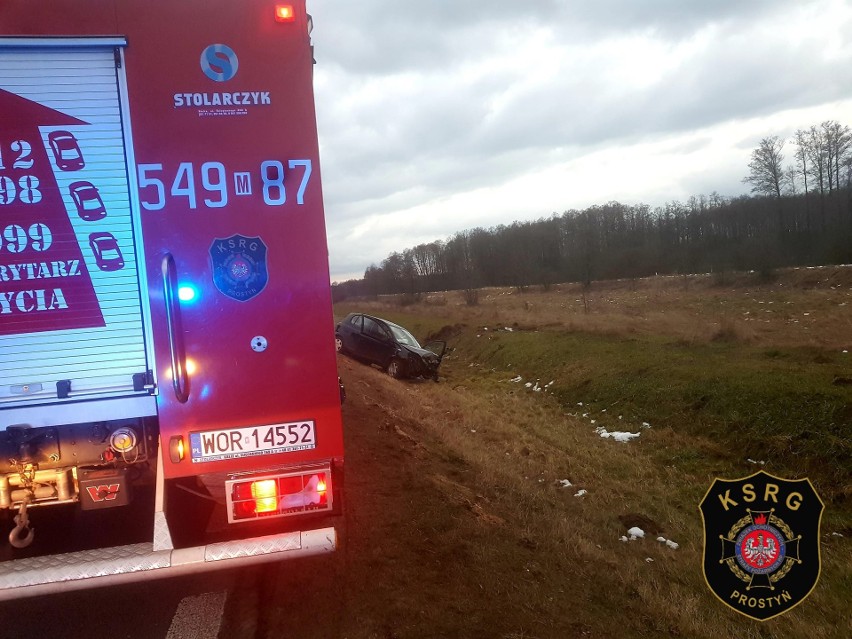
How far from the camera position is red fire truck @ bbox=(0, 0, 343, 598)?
3086 millimetres

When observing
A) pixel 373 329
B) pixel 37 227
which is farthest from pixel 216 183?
pixel 373 329

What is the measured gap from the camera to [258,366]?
3.30 m

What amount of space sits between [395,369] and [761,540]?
47.5 ft

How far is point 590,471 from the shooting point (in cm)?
857

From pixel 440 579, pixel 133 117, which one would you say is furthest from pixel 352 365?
pixel 133 117

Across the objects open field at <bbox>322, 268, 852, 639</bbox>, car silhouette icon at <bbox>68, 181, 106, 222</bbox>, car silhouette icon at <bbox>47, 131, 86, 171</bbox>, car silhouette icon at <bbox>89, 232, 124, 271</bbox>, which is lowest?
open field at <bbox>322, 268, 852, 639</bbox>

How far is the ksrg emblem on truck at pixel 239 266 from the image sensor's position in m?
3.24

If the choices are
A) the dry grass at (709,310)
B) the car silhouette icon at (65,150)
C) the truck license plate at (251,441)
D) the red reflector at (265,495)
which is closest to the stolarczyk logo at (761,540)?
the truck license plate at (251,441)

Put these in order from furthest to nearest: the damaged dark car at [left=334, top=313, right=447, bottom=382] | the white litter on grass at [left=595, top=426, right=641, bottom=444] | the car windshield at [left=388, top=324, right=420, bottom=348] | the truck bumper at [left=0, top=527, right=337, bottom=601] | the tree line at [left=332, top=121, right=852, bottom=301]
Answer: the tree line at [left=332, top=121, right=852, bottom=301], the car windshield at [left=388, top=324, right=420, bottom=348], the damaged dark car at [left=334, top=313, right=447, bottom=382], the white litter on grass at [left=595, top=426, right=641, bottom=444], the truck bumper at [left=0, top=527, right=337, bottom=601]

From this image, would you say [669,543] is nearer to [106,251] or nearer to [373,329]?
[106,251]

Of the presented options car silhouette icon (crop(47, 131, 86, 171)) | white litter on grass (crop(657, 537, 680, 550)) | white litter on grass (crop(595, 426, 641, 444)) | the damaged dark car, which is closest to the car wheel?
the damaged dark car

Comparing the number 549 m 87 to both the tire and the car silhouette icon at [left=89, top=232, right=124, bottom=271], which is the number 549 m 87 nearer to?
the car silhouette icon at [left=89, top=232, right=124, bottom=271]

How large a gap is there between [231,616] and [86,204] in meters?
2.65

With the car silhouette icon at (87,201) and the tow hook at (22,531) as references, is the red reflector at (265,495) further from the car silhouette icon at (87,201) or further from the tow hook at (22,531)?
the car silhouette icon at (87,201)
